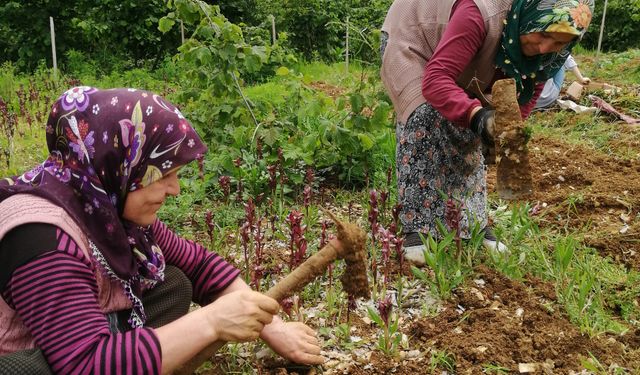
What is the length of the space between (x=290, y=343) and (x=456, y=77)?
4.75 feet

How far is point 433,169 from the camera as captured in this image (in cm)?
316

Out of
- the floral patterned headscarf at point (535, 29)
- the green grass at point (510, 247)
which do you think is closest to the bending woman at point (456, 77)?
the floral patterned headscarf at point (535, 29)

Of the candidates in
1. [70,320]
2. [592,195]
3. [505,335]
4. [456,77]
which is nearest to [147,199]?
[70,320]

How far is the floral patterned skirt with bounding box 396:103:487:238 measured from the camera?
3108mm

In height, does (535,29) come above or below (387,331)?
above

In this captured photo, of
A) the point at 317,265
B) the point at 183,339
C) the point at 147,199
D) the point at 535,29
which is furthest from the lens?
the point at 535,29

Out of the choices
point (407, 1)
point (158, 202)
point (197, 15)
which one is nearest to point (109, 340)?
point (158, 202)

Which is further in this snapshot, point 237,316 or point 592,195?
point 592,195

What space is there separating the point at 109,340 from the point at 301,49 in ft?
41.2

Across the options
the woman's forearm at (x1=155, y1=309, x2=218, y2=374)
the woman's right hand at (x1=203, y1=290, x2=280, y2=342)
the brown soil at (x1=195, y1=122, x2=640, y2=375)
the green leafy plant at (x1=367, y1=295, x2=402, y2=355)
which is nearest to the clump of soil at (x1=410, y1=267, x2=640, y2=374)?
the brown soil at (x1=195, y1=122, x2=640, y2=375)

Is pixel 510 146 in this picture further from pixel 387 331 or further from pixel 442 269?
pixel 387 331

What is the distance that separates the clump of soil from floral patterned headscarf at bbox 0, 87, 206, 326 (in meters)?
1.23

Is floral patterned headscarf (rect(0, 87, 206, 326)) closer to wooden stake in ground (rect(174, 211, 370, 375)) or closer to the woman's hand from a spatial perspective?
wooden stake in ground (rect(174, 211, 370, 375))

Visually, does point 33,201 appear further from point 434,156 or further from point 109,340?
point 434,156
